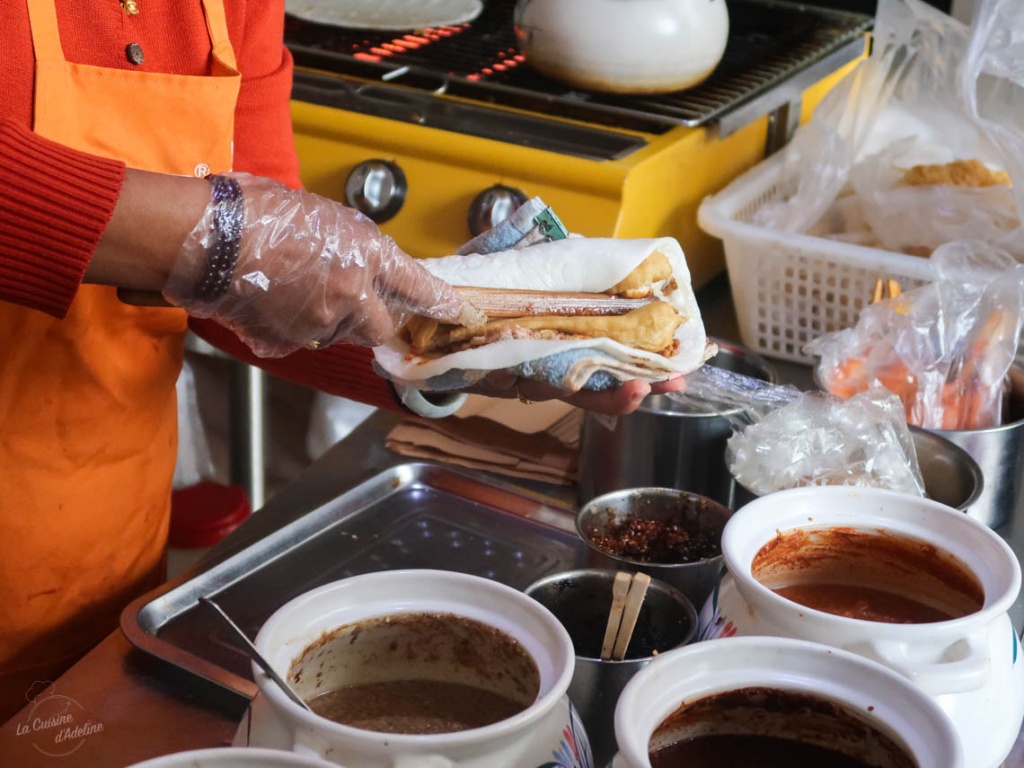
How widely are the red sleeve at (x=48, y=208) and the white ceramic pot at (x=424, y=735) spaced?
12.2 inches

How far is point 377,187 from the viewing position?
5.60ft

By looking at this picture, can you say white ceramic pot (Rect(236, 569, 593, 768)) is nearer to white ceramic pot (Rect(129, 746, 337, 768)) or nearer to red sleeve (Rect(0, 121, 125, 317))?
white ceramic pot (Rect(129, 746, 337, 768))

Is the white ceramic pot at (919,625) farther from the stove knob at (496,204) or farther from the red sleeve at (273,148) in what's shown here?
the stove knob at (496,204)

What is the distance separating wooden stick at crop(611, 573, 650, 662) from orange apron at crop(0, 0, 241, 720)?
2.08ft

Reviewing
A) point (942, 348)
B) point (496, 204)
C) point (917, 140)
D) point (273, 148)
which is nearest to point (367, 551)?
point (273, 148)

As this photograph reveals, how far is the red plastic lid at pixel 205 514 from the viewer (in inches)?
88.5

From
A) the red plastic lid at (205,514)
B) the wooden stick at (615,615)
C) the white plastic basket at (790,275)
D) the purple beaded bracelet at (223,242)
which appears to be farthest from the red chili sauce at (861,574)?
the red plastic lid at (205,514)

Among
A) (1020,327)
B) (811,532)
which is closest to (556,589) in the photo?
(811,532)

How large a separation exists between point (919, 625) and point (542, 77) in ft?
4.29

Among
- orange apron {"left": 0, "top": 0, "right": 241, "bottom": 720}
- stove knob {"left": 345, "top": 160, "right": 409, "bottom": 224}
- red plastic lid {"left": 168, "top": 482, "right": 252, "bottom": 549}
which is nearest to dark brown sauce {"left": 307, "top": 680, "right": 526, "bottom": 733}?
orange apron {"left": 0, "top": 0, "right": 241, "bottom": 720}

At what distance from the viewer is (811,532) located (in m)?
0.86

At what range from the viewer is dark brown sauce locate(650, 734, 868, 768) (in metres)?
0.64

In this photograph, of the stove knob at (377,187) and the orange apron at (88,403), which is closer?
the orange apron at (88,403)

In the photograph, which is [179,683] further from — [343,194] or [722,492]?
[343,194]
